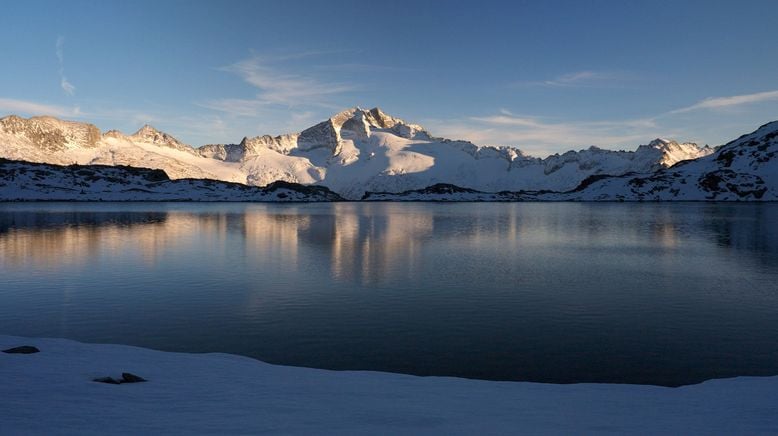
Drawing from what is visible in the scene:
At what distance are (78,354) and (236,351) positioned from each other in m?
5.65

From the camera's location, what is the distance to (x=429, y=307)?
29.1 meters

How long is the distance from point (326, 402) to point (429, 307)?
1575cm

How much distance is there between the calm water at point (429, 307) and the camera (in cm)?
2028

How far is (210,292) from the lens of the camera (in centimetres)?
3369

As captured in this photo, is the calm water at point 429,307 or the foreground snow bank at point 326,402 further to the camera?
the calm water at point 429,307

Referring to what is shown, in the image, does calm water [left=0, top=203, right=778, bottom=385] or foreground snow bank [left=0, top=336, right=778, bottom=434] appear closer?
foreground snow bank [left=0, top=336, right=778, bottom=434]

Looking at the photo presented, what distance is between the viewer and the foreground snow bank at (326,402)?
11.8m

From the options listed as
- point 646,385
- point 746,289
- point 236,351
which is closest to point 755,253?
point 746,289

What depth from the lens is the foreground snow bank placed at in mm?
11781

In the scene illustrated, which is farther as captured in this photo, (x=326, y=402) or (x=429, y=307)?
(x=429, y=307)

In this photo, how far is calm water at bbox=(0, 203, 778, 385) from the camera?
66.5ft

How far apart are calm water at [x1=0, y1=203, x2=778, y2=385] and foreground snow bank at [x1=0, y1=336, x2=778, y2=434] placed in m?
2.59

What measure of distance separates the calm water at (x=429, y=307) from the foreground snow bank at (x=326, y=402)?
8.49 ft

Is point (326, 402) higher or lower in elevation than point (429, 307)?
higher
